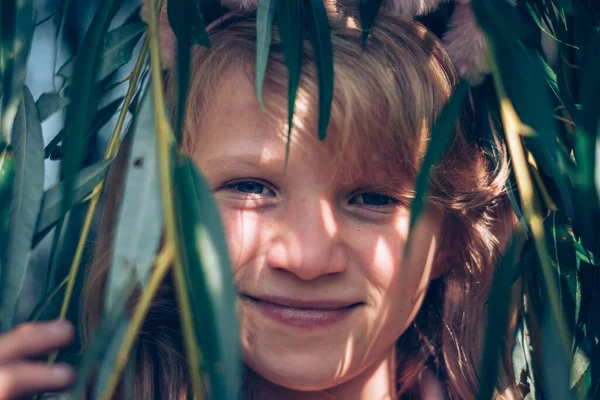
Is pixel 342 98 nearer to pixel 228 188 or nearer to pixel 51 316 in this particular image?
pixel 228 188

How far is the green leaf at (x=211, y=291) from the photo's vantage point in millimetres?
563

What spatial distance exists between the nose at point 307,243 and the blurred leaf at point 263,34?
195mm

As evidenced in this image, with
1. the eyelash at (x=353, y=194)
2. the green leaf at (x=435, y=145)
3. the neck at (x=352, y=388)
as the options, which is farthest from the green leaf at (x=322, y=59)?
the neck at (x=352, y=388)

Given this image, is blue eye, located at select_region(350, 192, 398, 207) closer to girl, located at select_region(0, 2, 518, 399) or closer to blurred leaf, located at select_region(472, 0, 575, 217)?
girl, located at select_region(0, 2, 518, 399)

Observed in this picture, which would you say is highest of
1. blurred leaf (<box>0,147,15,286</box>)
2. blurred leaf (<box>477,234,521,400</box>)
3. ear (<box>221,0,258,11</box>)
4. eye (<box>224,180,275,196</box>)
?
ear (<box>221,0,258,11</box>)

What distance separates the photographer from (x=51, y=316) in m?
0.94

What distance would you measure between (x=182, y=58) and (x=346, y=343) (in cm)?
47

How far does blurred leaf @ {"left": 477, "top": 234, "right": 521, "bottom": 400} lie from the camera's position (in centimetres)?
65

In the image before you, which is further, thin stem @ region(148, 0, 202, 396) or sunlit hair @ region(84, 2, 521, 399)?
sunlit hair @ region(84, 2, 521, 399)

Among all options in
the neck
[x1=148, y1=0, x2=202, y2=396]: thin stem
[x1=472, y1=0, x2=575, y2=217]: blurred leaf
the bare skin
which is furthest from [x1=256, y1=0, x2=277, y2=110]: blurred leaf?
the neck

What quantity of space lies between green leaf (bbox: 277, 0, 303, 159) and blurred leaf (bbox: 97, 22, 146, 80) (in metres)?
0.21

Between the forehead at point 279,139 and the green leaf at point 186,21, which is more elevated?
the green leaf at point 186,21

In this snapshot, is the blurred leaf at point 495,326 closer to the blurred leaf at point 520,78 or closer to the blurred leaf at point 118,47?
the blurred leaf at point 520,78

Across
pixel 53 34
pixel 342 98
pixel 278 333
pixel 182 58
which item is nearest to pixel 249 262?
pixel 278 333
